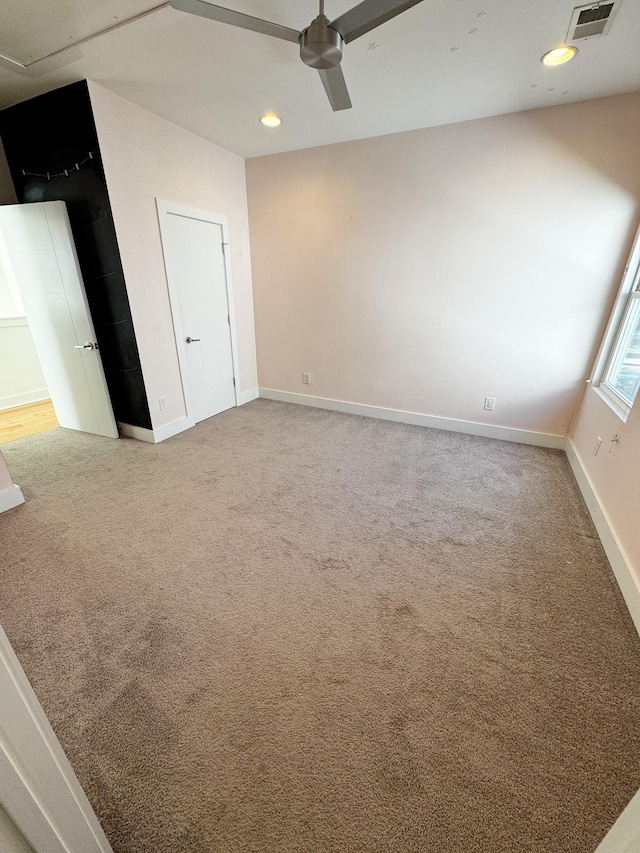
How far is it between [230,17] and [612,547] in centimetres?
308

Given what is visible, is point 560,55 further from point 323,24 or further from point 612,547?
point 612,547

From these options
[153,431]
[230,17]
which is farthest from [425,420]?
[230,17]

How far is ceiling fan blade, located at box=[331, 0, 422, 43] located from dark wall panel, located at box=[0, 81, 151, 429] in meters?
1.98

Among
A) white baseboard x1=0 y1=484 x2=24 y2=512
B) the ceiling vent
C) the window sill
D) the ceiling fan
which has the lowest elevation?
white baseboard x1=0 y1=484 x2=24 y2=512

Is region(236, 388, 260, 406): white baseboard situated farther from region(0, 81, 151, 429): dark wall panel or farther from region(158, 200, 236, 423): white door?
region(0, 81, 151, 429): dark wall panel

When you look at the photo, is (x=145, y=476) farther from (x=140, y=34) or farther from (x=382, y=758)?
(x=140, y=34)

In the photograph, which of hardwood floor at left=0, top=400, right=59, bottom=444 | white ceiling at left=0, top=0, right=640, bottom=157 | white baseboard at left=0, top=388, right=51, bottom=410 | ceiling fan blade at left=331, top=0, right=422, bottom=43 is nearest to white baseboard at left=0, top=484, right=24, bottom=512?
hardwood floor at left=0, top=400, right=59, bottom=444

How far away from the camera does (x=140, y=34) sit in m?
1.86

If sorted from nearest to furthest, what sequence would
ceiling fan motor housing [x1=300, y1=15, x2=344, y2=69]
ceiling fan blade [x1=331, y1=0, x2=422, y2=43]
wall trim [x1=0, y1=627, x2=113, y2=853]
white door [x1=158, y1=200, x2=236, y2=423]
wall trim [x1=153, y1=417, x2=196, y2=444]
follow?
1. wall trim [x1=0, y1=627, x2=113, y2=853]
2. ceiling fan blade [x1=331, y1=0, x2=422, y2=43]
3. ceiling fan motor housing [x1=300, y1=15, x2=344, y2=69]
4. white door [x1=158, y1=200, x2=236, y2=423]
5. wall trim [x1=153, y1=417, x2=196, y2=444]

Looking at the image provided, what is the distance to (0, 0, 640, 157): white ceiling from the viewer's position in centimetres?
172

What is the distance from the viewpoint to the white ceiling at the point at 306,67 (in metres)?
1.72

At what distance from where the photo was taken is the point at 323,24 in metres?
1.45

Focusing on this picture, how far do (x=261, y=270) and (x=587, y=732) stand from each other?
4310mm

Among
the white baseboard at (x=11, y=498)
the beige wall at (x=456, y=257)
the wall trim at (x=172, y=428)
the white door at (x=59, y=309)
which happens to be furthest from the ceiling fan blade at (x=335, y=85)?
the white baseboard at (x=11, y=498)
